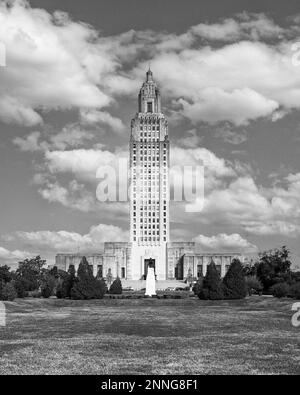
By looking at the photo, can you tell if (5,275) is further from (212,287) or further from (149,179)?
(149,179)

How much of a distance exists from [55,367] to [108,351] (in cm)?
364

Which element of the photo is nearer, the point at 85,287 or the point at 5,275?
the point at 85,287

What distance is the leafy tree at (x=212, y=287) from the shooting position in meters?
61.5

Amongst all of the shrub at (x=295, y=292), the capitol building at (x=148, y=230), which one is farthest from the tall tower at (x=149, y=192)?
the shrub at (x=295, y=292)

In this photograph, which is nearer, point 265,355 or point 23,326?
point 265,355

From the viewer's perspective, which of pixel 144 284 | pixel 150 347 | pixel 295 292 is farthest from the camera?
pixel 144 284

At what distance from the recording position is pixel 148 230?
169 metres

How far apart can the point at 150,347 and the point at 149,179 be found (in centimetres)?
15118

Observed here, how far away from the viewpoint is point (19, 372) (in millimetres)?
15617

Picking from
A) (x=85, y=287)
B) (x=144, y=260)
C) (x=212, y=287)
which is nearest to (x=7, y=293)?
(x=85, y=287)

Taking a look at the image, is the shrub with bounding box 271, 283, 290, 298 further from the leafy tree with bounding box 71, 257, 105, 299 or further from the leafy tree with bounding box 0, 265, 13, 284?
the leafy tree with bounding box 0, 265, 13, 284
